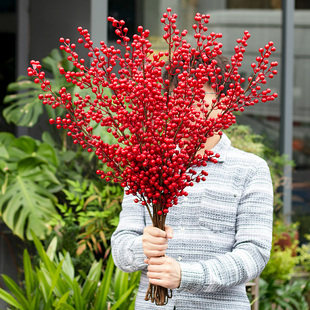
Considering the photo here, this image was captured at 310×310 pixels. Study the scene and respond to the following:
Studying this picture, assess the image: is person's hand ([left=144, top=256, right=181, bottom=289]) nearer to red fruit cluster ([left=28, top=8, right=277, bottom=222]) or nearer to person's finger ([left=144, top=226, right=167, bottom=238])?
person's finger ([left=144, top=226, right=167, bottom=238])

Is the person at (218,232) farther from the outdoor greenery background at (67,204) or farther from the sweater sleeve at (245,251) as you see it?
the outdoor greenery background at (67,204)

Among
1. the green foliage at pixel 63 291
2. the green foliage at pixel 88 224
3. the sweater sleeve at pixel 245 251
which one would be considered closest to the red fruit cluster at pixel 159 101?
the sweater sleeve at pixel 245 251

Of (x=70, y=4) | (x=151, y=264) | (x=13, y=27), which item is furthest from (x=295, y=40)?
(x=151, y=264)

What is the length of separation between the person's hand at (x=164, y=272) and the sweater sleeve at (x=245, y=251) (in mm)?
27

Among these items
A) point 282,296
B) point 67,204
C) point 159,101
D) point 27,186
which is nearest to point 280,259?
point 282,296

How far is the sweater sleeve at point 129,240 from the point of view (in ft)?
4.87

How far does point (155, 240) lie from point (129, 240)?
270 mm

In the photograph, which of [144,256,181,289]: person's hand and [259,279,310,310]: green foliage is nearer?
[144,256,181,289]: person's hand

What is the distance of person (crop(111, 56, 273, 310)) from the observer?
1379mm

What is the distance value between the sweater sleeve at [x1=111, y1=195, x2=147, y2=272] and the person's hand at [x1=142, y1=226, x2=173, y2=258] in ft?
0.57

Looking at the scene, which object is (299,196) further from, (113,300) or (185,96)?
(185,96)

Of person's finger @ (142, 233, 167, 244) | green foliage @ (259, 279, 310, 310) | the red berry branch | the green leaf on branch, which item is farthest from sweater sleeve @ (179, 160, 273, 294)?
the green leaf on branch

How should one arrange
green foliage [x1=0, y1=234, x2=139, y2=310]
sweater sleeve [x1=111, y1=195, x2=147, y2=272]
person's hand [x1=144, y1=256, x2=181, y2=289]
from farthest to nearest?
green foliage [x1=0, y1=234, x2=139, y2=310]
sweater sleeve [x1=111, y1=195, x2=147, y2=272]
person's hand [x1=144, y1=256, x2=181, y2=289]

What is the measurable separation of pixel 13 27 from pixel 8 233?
6.69 feet
